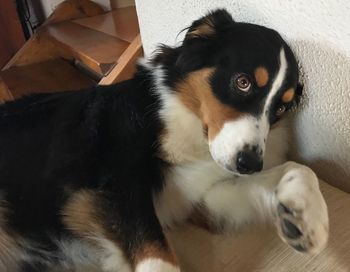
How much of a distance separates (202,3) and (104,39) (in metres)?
1.27

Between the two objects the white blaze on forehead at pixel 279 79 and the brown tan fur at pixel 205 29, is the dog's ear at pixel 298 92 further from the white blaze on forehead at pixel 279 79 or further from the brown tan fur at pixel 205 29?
the brown tan fur at pixel 205 29

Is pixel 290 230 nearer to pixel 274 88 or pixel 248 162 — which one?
pixel 248 162

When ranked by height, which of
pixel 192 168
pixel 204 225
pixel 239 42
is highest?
pixel 239 42

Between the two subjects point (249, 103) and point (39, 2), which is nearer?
point (249, 103)

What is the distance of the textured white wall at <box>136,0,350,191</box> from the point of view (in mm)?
1070

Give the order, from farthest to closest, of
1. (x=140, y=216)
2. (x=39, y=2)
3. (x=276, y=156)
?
(x=39, y=2)
(x=276, y=156)
(x=140, y=216)

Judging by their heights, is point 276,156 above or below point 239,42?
below

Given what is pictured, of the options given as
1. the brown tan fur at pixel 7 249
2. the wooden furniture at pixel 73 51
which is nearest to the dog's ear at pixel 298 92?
the brown tan fur at pixel 7 249

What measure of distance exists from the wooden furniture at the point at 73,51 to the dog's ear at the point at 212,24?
38.0 inches

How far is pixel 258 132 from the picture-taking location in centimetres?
114

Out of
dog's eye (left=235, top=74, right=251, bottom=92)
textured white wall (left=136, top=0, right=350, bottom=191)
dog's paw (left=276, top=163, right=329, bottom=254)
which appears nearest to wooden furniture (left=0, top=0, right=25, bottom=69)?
textured white wall (left=136, top=0, right=350, bottom=191)

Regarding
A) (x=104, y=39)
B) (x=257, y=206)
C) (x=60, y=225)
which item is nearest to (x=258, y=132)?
(x=257, y=206)

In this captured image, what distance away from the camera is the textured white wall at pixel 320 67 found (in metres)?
1.07

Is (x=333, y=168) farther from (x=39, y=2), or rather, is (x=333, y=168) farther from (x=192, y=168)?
(x=39, y=2)
